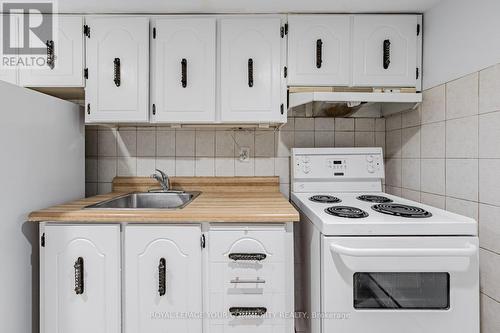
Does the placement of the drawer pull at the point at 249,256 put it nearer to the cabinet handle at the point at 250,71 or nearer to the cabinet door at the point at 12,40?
the cabinet handle at the point at 250,71

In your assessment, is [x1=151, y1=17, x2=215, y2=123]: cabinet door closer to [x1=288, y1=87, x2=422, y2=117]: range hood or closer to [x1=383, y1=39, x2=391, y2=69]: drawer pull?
[x1=288, y1=87, x2=422, y2=117]: range hood

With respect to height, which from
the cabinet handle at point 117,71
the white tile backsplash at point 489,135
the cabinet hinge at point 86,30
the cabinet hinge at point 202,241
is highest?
the cabinet hinge at point 86,30

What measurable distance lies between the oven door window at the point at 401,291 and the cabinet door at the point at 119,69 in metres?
1.46

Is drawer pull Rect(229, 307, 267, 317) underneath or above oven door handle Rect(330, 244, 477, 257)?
underneath

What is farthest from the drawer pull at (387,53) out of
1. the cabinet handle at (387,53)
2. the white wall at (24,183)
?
the white wall at (24,183)

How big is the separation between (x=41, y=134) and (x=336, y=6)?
1.78 metres

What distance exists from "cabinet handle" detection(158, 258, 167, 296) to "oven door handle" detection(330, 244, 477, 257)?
790mm

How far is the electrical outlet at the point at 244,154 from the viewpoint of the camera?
207 cm

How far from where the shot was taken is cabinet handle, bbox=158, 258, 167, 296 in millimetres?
1330

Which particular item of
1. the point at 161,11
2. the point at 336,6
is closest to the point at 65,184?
the point at 161,11

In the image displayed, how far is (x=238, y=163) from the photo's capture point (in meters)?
2.07

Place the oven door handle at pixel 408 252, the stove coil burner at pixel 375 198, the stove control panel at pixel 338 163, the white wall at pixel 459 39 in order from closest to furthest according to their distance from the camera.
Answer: the oven door handle at pixel 408 252, the white wall at pixel 459 39, the stove coil burner at pixel 375 198, the stove control panel at pixel 338 163

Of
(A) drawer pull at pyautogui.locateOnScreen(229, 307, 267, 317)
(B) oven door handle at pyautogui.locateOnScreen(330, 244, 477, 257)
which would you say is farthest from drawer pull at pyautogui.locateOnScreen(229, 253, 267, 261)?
(B) oven door handle at pyautogui.locateOnScreen(330, 244, 477, 257)

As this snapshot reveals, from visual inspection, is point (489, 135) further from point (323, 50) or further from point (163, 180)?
point (163, 180)
